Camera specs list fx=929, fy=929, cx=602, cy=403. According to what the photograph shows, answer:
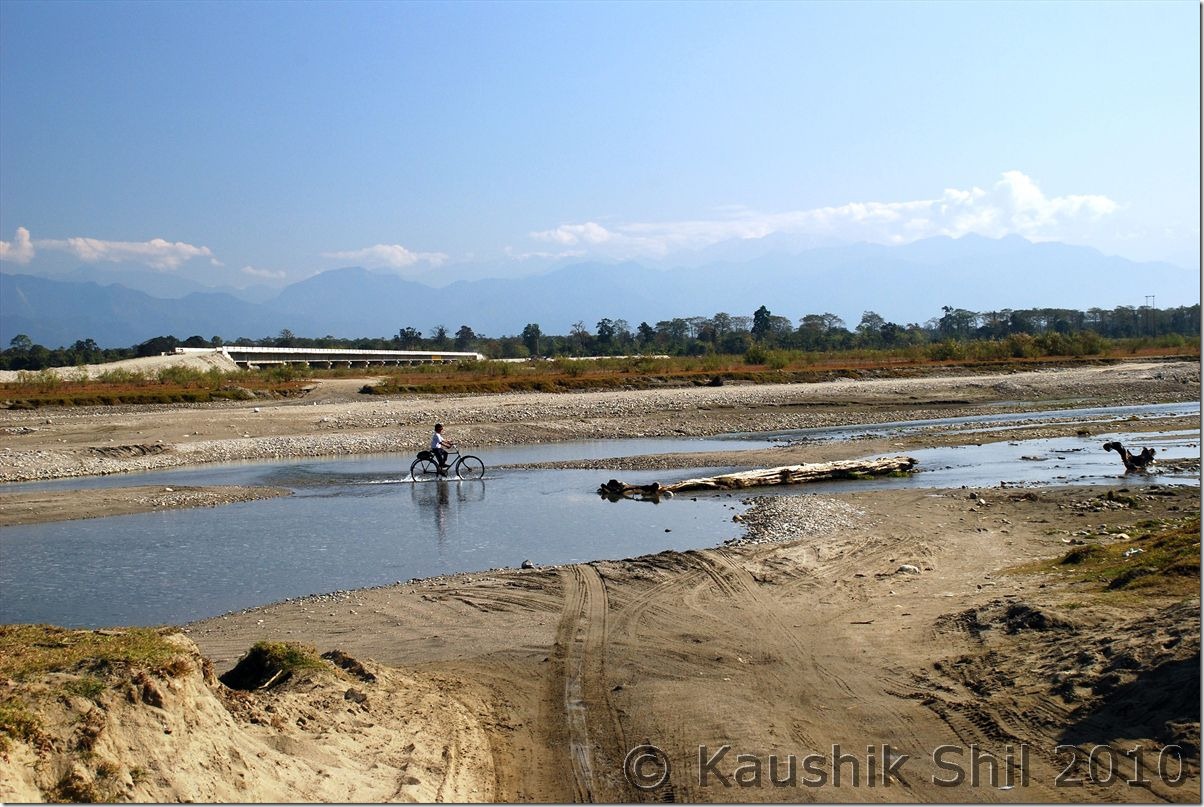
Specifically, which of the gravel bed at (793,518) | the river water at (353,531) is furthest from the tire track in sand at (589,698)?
the gravel bed at (793,518)

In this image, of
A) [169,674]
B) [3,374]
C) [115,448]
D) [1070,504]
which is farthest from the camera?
[3,374]

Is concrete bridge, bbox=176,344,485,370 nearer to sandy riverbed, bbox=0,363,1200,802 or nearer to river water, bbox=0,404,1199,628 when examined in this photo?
river water, bbox=0,404,1199,628

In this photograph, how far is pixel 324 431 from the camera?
1741 inches

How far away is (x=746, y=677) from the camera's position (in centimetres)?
1011

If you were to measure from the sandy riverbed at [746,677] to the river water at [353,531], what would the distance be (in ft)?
6.57

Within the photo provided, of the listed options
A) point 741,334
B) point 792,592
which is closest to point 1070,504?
point 792,592

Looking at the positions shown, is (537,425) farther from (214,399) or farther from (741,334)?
(741,334)

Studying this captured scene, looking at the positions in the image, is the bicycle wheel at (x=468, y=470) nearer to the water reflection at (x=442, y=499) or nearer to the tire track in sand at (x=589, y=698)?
the water reflection at (x=442, y=499)

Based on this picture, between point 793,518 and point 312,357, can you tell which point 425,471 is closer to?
point 793,518

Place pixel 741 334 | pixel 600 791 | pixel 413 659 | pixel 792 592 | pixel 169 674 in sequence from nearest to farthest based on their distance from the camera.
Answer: pixel 169 674
pixel 600 791
pixel 413 659
pixel 792 592
pixel 741 334

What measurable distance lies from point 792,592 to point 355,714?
24.6 feet

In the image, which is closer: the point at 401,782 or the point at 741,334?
the point at 401,782

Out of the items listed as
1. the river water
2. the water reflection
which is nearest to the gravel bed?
the river water

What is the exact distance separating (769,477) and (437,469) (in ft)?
36.0
